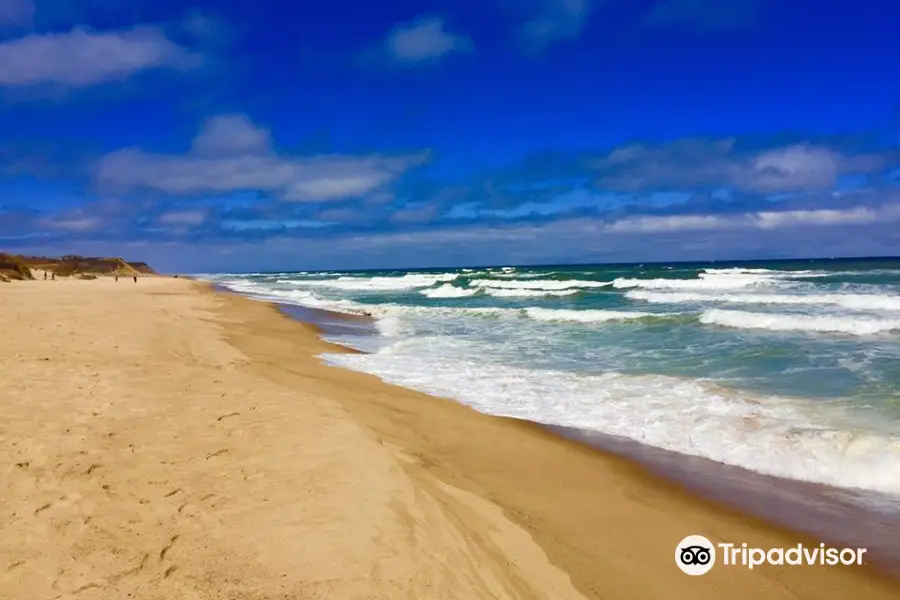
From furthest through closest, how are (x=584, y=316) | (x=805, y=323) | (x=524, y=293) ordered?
(x=524, y=293)
(x=584, y=316)
(x=805, y=323)

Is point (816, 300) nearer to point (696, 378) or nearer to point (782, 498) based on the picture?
point (696, 378)

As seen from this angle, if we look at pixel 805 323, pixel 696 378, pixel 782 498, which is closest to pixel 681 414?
pixel 782 498

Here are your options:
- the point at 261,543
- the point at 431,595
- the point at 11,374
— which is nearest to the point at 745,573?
the point at 431,595

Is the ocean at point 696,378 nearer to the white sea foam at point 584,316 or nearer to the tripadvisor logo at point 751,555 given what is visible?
the white sea foam at point 584,316

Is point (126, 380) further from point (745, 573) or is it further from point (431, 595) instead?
point (745, 573)

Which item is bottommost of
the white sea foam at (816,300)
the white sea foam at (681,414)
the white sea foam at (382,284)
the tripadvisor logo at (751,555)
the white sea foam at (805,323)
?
the tripadvisor logo at (751,555)

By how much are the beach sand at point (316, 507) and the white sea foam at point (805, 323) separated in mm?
12935

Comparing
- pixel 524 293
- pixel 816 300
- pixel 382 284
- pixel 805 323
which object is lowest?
pixel 805 323

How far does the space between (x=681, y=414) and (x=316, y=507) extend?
5520 mm

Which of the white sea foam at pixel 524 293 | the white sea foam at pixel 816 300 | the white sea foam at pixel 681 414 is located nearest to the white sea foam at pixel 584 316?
the white sea foam at pixel 816 300

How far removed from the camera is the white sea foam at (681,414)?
5.83 meters

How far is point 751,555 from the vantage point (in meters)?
4.19

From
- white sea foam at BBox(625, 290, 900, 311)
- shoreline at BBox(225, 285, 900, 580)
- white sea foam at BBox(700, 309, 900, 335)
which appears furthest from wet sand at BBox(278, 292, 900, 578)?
white sea foam at BBox(625, 290, 900, 311)

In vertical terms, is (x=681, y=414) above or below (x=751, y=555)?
above
